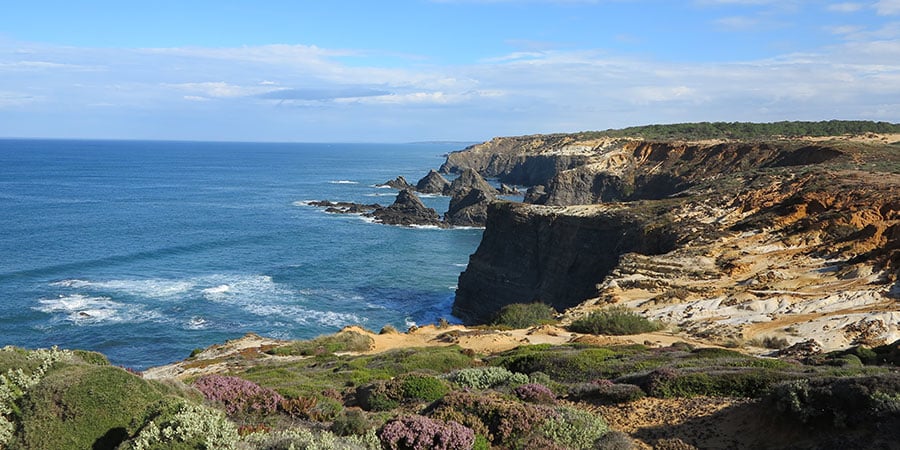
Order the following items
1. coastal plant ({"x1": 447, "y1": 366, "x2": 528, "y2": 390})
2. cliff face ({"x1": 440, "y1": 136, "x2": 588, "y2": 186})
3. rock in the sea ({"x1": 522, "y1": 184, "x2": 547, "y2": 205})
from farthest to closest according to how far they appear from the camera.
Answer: cliff face ({"x1": 440, "y1": 136, "x2": 588, "y2": 186}) < rock in the sea ({"x1": 522, "y1": 184, "x2": 547, "y2": 205}) < coastal plant ({"x1": 447, "y1": 366, "x2": 528, "y2": 390})

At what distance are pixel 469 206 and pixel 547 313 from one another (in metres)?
56.2

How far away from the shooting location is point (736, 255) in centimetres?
3219

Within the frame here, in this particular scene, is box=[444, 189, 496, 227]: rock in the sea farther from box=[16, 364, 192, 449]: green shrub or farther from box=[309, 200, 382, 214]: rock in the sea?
box=[16, 364, 192, 449]: green shrub

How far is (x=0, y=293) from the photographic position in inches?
1836

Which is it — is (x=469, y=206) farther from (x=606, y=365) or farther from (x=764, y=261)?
(x=606, y=365)

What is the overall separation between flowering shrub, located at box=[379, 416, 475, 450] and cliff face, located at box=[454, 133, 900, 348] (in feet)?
55.8

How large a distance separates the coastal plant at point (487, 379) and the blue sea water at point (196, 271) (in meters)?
26.8

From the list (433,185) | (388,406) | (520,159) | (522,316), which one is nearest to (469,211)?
(433,185)

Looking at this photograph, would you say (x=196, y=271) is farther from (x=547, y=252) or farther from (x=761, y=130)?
(x=761, y=130)

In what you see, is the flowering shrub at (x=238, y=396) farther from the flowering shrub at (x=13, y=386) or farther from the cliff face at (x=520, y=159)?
the cliff face at (x=520, y=159)

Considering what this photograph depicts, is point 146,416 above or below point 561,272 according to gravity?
above

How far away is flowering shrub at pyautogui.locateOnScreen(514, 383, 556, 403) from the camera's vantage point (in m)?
12.4

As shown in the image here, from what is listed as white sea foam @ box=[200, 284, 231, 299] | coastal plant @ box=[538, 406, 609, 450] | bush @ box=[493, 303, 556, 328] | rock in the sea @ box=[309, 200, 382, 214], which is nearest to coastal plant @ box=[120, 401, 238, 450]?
coastal plant @ box=[538, 406, 609, 450]

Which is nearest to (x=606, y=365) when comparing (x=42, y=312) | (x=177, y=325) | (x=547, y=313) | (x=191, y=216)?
(x=547, y=313)
